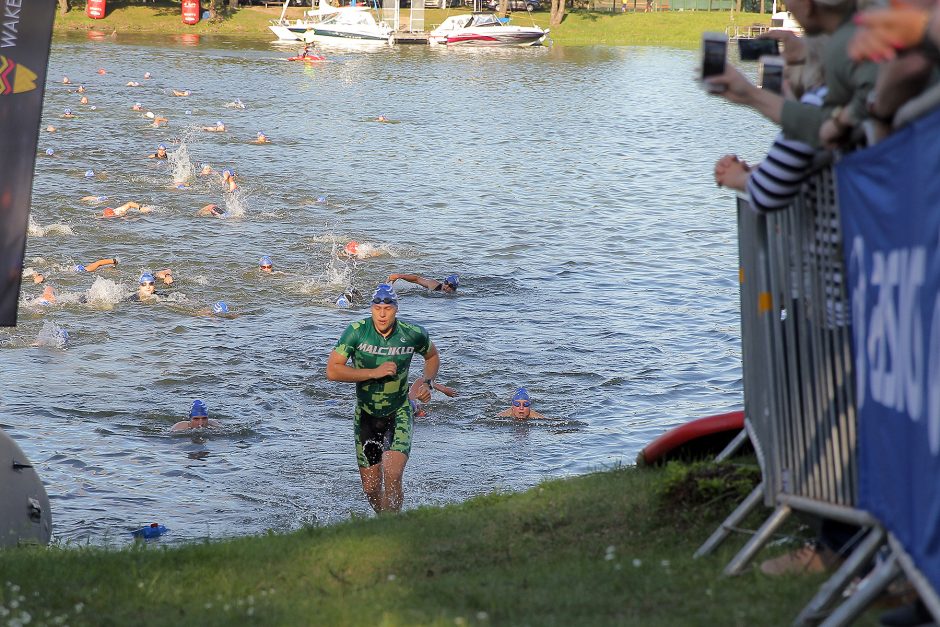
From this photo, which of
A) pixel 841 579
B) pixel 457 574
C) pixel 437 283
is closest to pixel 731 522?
pixel 841 579

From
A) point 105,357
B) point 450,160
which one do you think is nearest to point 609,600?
point 105,357

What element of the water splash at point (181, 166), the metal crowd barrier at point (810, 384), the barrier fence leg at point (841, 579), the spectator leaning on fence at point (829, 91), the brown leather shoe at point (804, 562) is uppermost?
the spectator leaning on fence at point (829, 91)

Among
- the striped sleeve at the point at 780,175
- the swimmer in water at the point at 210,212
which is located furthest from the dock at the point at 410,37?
the striped sleeve at the point at 780,175

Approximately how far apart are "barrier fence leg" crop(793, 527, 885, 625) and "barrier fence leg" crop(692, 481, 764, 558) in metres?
0.85

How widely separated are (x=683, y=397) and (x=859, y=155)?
35.0 feet

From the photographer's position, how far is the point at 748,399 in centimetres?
581

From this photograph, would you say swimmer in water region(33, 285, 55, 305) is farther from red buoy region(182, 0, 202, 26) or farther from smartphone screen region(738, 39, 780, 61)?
red buoy region(182, 0, 202, 26)

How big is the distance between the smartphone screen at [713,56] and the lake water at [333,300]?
252 inches

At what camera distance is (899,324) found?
377 centimetres

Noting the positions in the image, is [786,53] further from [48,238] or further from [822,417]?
[48,238]

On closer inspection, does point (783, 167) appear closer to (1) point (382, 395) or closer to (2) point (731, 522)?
(2) point (731, 522)

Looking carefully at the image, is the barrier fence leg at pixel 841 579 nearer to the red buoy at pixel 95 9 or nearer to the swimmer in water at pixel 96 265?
the swimmer in water at pixel 96 265

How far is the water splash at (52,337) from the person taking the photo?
16.3 m

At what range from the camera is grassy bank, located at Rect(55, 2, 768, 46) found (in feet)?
243
